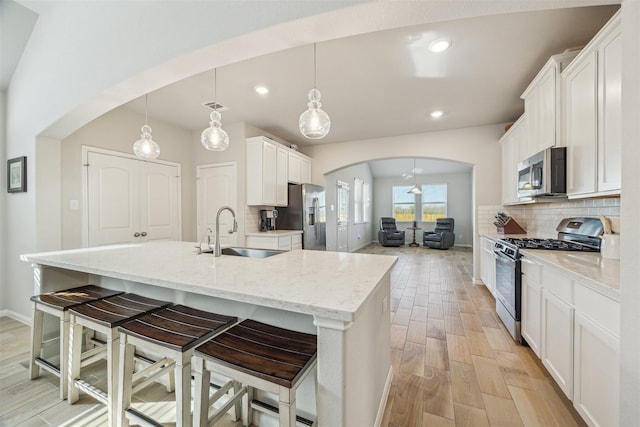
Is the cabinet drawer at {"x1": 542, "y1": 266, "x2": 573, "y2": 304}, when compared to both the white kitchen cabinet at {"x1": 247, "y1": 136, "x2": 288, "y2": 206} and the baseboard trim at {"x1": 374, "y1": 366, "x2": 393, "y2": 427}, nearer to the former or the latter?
the baseboard trim at {"x1": 374, "y1": 366, "x2": 393, "y2": 427}

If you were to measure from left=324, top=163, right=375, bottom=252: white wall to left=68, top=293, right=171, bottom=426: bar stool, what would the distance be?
418 centimetres

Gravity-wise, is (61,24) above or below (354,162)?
above

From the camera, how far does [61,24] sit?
2.42 metres

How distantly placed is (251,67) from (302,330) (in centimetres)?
244

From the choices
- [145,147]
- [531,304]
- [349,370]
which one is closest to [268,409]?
[349,370]

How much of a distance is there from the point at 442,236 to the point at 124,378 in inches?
337

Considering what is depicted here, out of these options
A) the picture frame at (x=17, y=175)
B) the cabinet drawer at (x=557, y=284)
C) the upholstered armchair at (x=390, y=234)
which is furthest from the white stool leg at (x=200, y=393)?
the upholstered armchair at (x=390, y=234)

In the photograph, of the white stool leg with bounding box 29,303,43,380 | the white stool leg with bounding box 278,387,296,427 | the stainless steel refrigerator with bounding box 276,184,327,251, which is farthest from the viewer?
the stainless steel refrigerator with bounding box 276,184,327,251

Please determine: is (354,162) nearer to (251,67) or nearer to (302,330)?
(251,67)

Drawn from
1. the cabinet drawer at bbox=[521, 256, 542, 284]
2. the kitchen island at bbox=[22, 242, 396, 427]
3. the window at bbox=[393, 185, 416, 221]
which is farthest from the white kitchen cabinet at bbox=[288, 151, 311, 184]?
the window at bbox=[393, 185, 416, 221]

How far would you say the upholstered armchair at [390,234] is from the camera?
9016 mm

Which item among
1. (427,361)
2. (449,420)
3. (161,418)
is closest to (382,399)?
(449,420)

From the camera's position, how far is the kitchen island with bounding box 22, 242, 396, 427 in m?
0.91

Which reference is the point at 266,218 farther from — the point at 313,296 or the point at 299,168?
the point at 313,296
